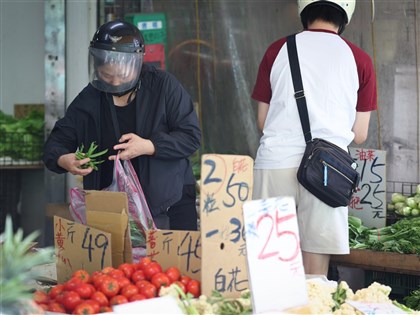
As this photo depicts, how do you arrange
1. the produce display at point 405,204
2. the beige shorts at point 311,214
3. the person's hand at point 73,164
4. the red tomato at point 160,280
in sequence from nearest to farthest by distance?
the red tomato at point 160,280 < the person's hand at point 73,164 < the beige shorts at point 311,214 < the produce display at point 405,204

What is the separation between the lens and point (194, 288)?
3055mm

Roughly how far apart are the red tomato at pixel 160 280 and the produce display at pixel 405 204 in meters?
3.12

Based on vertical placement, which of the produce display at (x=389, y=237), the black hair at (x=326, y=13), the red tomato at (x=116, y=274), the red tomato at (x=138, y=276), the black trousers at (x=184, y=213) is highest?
the black hair at (x=326, y=13)

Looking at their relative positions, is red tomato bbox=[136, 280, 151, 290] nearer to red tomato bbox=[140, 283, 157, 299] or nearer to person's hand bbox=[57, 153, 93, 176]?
red tomato bbox=[140, 283, 157, 299]

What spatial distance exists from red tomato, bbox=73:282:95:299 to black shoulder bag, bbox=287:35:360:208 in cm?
154

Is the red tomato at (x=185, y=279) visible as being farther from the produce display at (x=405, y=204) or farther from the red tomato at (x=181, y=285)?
the produce display at (x=405, y=204)

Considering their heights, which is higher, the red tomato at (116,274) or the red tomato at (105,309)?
the red tomato at (116,274)

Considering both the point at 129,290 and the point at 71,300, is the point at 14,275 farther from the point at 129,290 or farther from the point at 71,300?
the point at 129,290

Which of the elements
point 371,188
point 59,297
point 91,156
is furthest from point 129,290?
point 371,188

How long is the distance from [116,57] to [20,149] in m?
3.65

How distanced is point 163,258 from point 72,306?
562mm

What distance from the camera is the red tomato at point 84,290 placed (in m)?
2.93

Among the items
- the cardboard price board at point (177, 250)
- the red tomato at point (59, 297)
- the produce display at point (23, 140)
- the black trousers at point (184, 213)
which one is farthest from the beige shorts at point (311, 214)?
the produce display at point (23, 140)

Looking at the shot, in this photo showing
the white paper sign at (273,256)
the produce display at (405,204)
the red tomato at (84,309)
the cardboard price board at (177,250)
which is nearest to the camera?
the white paper sign at (273,256)
